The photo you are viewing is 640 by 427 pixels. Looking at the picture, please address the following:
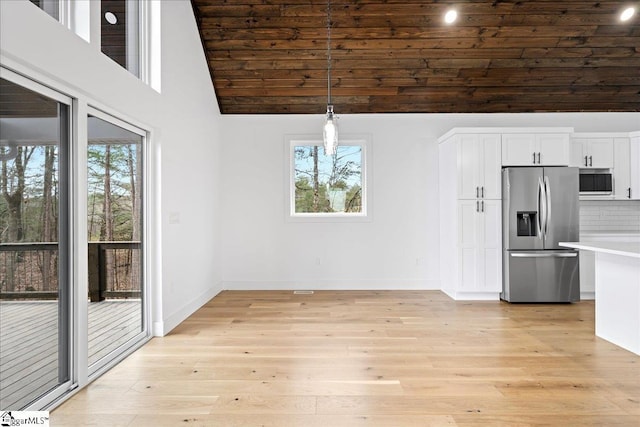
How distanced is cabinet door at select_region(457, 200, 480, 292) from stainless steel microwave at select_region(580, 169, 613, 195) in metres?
1.57

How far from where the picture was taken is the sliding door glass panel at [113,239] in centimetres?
303

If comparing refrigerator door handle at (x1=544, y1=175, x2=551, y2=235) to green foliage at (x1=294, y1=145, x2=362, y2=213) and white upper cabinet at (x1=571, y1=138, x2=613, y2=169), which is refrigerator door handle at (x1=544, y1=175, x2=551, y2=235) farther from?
green foliage at (x1=294, y1=145, x2=362, y2=213)

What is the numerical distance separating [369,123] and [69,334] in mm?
4726

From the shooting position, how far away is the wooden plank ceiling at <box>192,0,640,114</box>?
480cm

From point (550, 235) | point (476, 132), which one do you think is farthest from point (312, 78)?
point (550, 235)

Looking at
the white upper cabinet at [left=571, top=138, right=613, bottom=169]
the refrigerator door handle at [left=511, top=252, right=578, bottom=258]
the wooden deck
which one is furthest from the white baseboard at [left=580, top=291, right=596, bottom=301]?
the wooden deck

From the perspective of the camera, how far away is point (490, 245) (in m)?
5.35

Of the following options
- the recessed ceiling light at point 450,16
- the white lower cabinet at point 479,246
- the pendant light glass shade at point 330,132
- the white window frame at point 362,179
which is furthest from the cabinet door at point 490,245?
the pendant light glass shade at point 330,132

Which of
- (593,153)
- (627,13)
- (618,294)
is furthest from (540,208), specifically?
(627,13)

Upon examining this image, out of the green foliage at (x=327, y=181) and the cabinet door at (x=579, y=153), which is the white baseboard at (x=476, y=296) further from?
the cabinet door at (x=579, y=153)

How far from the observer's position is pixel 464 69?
5.43m

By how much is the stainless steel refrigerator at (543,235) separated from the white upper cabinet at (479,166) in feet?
0.63

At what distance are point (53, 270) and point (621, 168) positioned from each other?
6.58 metres

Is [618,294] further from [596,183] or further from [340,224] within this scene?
[340,224]
